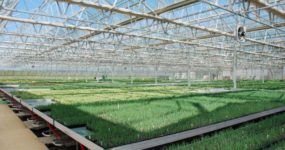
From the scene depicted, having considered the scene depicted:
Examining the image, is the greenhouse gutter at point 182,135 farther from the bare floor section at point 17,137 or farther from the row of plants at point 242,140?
the bare floor section at point 17,137

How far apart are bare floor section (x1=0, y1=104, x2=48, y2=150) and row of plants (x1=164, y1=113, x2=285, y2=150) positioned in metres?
2.98

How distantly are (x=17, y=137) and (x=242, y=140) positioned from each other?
16.4 feet

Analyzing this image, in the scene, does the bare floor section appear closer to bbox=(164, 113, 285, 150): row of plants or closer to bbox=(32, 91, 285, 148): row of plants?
bbox=(32, 91, 285, 148): row of plants

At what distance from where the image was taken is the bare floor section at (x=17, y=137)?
5.34m

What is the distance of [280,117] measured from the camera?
6828 millimetres

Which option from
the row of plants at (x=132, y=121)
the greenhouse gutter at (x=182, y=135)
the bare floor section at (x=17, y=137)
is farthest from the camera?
the bare floor section at (x=17, y=137)

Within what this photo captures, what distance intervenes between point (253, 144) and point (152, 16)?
8559mm

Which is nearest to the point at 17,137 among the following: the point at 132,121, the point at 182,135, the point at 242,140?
the point at 132,121

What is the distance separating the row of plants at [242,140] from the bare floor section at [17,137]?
2.98 meters

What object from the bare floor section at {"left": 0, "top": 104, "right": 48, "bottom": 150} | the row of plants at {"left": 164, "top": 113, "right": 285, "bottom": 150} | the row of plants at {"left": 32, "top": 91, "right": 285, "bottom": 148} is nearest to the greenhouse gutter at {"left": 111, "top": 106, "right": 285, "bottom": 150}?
the row of plants at {"left": 164, "top": 113, "right": 285, "bottom": 150}

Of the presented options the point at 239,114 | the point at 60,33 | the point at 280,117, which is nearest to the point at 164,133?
the point at 239,114

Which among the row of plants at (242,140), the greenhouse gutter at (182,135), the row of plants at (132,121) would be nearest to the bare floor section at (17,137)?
the row of plants at (132,121)

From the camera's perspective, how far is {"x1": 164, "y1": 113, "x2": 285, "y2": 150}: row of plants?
428cm

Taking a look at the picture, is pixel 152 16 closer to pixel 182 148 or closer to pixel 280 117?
pixel 280 117
